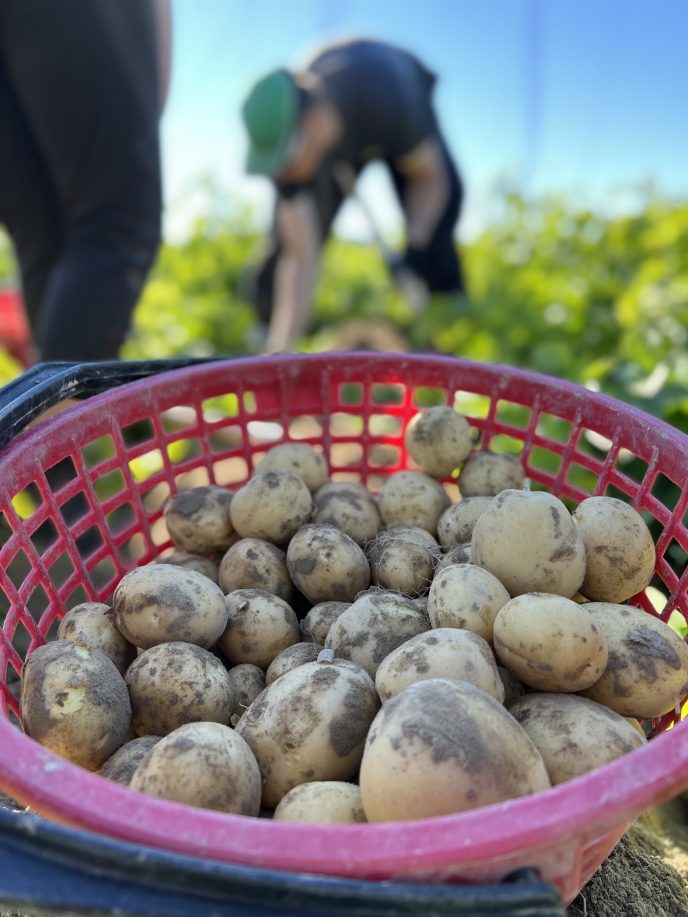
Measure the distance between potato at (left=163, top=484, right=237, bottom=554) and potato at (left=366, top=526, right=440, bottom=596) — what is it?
325mm

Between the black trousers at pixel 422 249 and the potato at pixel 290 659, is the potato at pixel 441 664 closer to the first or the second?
the potato at pixel 290 659

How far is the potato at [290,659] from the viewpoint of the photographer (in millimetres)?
1305

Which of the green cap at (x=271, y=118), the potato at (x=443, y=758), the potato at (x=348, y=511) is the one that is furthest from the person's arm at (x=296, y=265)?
the potato at (x=443, y=758)

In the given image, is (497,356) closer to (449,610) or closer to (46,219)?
(46,219)

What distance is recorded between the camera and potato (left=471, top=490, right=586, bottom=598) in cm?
126

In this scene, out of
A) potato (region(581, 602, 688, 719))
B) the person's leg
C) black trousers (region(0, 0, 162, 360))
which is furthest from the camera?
the person's leg

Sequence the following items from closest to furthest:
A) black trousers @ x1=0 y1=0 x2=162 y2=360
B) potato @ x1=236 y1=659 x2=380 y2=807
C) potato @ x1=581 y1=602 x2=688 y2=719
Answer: potato @ x1=236 y1=659 x2=380 y2=807 → potato @ x1=581 y1=602 x2=688 y2=719 → black trousers @ x1=0 y1=0 x2=162 y2=360

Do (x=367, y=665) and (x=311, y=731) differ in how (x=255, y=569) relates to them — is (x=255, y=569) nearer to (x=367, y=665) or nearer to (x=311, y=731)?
Result: (x=367, y=665)

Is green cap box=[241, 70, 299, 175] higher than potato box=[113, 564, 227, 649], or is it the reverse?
green cap box=[241, 70, 299, 175]

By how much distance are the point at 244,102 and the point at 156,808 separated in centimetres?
372

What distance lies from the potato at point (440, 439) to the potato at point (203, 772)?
2.90ft

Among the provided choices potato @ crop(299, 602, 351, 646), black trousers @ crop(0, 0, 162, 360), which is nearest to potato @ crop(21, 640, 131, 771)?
potato @ crop(299, 602, 351, 646)

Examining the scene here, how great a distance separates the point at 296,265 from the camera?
172 inches

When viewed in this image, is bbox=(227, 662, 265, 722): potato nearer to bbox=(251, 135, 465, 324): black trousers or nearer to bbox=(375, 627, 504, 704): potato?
bbox=(375, 627, 504, 704): potato
